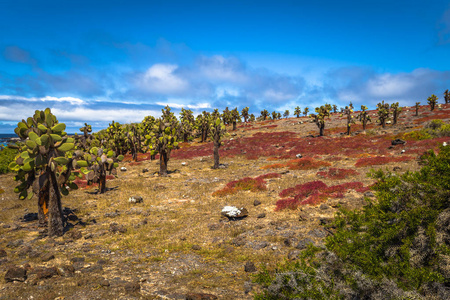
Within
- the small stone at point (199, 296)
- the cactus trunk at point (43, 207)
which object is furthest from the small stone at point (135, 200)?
the small stone at point (199, 296)

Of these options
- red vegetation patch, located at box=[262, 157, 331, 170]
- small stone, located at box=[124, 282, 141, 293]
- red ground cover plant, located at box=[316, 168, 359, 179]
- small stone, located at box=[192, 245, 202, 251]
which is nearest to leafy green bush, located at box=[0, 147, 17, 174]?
small stone, located at box=[192, 245, 202, 251]

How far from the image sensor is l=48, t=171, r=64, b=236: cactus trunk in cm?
1107

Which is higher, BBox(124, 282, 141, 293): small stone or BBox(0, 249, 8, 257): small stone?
BBox(0, 249, 8, 257): small stone

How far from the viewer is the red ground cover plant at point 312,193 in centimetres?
1442

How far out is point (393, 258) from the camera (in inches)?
215

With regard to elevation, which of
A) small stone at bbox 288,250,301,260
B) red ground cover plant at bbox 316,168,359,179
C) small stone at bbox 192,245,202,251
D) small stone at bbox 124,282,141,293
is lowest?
small stone at bbox 192,245,202,251

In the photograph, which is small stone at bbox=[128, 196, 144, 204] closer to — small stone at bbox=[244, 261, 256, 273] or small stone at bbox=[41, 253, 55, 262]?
small stone at bbox=[41, 253, 55, 262]

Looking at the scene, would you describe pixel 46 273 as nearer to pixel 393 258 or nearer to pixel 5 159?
pixel 393 258

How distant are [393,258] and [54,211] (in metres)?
13.3

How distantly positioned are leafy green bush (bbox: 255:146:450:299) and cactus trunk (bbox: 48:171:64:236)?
1053 cm

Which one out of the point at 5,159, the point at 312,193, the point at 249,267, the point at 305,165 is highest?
the point at 5,159

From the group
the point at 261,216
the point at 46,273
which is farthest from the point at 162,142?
the point at 46,273

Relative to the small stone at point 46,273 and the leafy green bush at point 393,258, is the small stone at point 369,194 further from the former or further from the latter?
the small stone at point 46,273

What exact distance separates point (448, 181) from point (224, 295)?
6.48m
